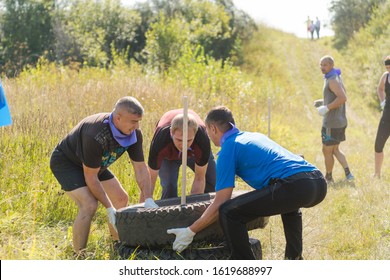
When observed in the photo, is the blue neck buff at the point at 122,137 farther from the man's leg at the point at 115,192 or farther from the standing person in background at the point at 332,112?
the standing person in background at the point at 332,112

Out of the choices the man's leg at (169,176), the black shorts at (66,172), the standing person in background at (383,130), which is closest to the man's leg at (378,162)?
the standing person in background at (383,130)

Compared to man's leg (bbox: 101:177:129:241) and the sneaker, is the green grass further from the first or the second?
man's leg (bbox: 101:177:129:241)

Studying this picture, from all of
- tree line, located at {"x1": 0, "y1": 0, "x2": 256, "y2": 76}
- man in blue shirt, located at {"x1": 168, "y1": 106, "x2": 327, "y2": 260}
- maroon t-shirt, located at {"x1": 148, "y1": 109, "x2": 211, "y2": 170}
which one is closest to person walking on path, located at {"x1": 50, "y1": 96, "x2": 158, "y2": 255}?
maroon t-shirt, located at {"x1": 148, "y1": 109, "x2": 211, "y2": 170}

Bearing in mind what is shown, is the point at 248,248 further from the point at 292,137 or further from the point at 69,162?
the point at 292,137

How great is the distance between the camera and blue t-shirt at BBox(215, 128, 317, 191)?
4.48 m

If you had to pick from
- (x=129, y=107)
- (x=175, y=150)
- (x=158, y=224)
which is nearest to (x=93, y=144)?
(x=129, y=107)

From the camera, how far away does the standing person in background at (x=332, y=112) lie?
28.6 ft

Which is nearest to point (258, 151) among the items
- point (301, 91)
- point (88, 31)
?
point (301, 91)

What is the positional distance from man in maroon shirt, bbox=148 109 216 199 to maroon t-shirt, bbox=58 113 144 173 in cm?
49

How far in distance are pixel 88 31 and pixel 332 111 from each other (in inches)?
1009

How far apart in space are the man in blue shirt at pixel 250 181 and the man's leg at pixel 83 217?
3.00 ft

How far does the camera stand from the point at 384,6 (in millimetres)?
27047

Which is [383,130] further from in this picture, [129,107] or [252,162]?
[129,107]

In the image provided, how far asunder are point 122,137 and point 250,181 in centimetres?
117
